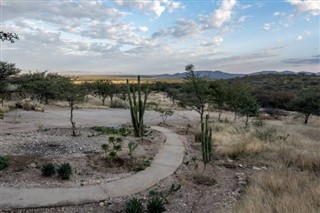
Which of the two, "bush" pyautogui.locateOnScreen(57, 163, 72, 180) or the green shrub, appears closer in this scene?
the green shrub

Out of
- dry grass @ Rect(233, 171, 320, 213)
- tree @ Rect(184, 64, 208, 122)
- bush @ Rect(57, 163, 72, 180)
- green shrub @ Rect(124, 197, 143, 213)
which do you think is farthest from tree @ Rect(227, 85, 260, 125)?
green shrub @ Rect(124, 197, 143, 213)

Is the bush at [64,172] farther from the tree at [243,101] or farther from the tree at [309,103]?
the tree at [309,103]

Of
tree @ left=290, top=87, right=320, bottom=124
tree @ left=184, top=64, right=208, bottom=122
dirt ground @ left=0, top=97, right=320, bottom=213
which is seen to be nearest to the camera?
dirt ground @ left=0, top=97, right=320, bottom=213

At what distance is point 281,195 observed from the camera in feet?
24.7

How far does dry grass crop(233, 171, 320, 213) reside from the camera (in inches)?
252

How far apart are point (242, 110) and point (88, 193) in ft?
57.0

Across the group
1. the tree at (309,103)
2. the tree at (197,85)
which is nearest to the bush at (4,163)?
the tree at (197,85)

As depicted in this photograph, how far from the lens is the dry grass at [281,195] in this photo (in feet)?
21.0

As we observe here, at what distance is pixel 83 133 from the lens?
1435cm

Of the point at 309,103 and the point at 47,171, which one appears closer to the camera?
the point at 47,171

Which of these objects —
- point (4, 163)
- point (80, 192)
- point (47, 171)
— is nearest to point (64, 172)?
point (47, 171)

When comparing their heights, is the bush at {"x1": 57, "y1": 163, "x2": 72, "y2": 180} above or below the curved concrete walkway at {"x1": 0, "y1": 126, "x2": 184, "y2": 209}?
above

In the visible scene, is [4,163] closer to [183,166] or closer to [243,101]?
[183,166]

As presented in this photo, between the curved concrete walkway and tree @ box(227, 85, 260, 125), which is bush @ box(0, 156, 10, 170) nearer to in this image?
the curved concrete walkway
